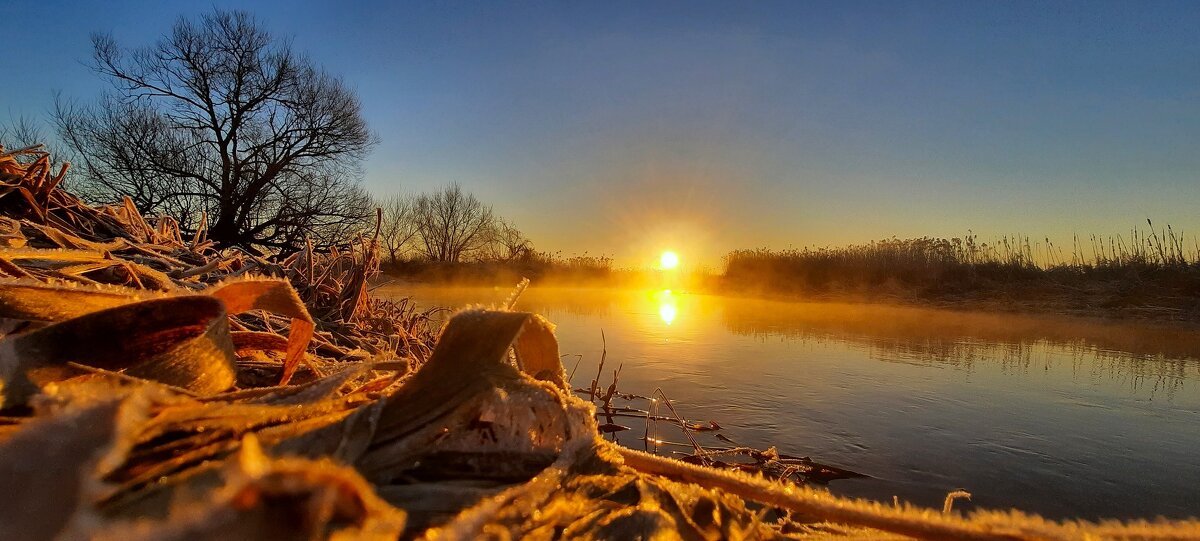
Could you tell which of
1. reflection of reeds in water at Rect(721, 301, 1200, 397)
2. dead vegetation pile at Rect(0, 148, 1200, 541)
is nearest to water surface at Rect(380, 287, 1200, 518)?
reflection of reeds in water at Rect(721, 301, 1200, 397)

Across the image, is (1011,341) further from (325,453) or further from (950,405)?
(325,453)

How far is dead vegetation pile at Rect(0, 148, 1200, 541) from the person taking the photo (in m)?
0.29

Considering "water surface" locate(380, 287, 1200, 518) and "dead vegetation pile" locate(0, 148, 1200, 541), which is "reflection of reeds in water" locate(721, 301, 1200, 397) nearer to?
"water surface" locate(380, 287, 1200, 518)

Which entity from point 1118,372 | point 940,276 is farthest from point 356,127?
point 1118,372

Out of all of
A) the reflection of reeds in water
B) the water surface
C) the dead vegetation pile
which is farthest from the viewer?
the reflection of reeds in water

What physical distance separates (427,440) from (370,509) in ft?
0.54

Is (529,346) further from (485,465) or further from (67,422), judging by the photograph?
(67,422)

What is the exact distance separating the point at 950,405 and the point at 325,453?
129 inches

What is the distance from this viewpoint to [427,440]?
0.47 metres

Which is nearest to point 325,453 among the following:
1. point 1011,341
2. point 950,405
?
point 950,405

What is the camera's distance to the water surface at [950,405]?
6.45 feet

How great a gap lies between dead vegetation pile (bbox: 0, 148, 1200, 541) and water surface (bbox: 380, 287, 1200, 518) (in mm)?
577

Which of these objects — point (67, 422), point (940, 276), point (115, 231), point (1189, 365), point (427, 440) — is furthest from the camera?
point (940, 276)

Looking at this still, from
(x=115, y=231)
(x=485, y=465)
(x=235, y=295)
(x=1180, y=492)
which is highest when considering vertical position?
(x=115, y=231)
